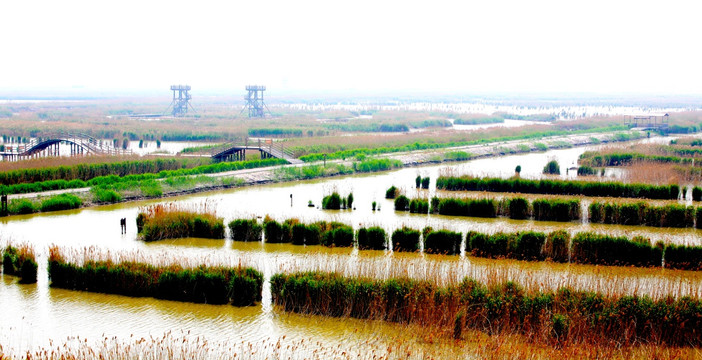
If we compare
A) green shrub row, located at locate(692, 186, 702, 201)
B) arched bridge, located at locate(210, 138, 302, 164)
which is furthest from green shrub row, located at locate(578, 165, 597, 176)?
arched bridge, located at locate(210, 138, 302, 164)

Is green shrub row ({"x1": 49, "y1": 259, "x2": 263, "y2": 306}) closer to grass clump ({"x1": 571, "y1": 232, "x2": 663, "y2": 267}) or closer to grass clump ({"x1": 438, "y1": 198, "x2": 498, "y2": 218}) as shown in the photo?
grass clump ({"x1": 571, "y1": 232, "x2": 663, "y2": 267})

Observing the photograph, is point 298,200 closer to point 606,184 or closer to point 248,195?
point 248,195

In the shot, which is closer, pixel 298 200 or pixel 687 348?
pixel 687 348

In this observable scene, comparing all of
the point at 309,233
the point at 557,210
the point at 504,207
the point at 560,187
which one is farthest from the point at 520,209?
the point at 309,233

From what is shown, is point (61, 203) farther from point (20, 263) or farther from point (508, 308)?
point (508, 308)

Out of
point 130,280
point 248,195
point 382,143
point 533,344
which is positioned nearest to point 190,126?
point 382,143

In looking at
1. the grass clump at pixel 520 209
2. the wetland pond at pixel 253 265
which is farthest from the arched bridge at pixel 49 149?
the grass clump at pixel 520 209
